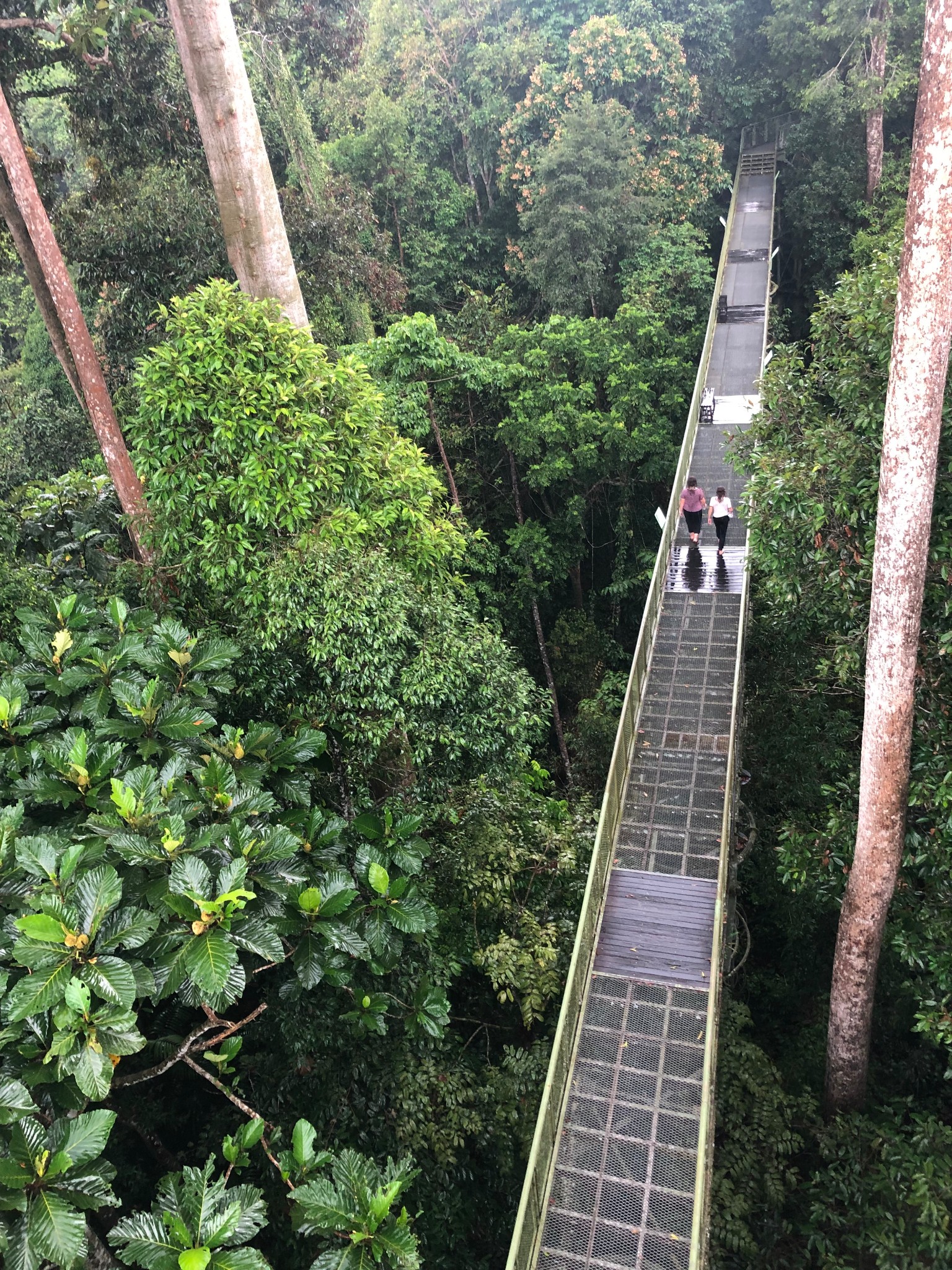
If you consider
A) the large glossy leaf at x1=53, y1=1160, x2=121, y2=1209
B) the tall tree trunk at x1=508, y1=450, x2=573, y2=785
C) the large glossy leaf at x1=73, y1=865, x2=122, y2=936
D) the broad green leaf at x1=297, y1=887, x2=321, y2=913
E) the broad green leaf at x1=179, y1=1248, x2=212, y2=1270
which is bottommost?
the tall tree trunk at x1=508, y1=450, x2=573, y2=785

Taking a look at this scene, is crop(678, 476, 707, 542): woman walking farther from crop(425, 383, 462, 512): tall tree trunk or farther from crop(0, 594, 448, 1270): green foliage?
crop(0, 594, 448, 1270): green foliage

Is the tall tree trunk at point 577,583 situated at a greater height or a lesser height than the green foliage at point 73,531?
lesser

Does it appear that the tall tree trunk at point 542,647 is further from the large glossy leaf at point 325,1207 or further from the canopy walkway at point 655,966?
the large glossy leaf at point 325,1207

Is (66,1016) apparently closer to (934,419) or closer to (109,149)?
(934,419)

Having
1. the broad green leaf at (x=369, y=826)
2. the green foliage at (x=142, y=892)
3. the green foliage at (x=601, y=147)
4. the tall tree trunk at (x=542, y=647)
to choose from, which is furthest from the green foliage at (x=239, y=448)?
the green foliage at (x=601, y=147)

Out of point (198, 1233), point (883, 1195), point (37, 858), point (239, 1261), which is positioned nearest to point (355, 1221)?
point (239, 1261)

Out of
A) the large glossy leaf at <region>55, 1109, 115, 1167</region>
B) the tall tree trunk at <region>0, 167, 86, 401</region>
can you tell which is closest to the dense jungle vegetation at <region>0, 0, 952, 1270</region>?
the large glossy leaf at <region>55, 1109, 115, 1167</region>

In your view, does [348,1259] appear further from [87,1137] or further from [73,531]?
[73,531]

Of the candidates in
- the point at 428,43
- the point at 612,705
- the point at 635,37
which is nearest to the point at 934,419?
the point at 612,705
